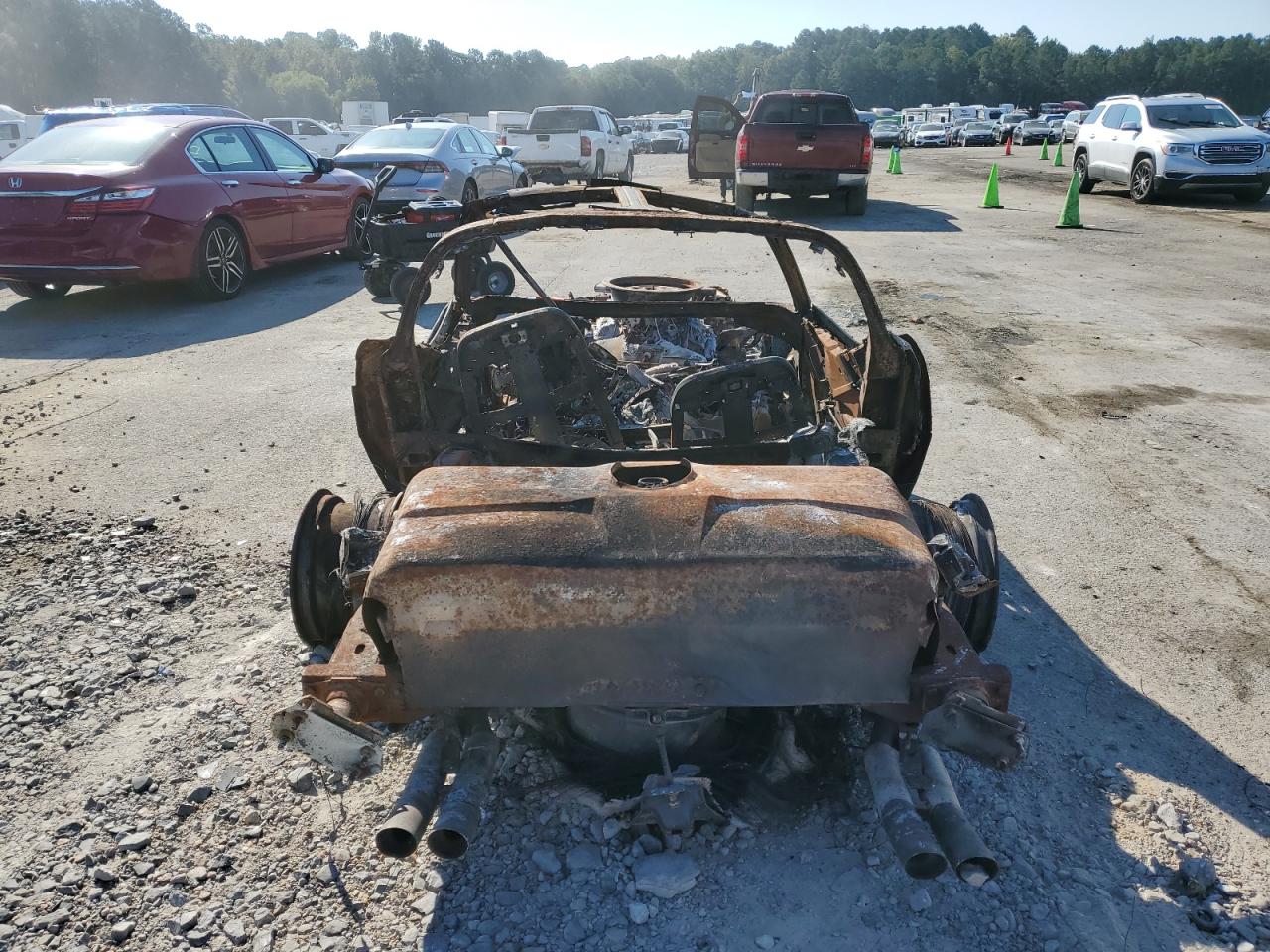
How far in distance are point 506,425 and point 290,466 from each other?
6.64 ft

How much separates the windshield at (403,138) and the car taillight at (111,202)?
16.2 ft

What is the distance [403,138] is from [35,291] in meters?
5.46

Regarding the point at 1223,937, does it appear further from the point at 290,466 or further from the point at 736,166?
the point at 736,166

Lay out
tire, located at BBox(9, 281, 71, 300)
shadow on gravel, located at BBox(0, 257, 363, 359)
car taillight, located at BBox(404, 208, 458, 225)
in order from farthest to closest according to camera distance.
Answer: car taillight, located at BBox(404, 208, 458, 225) → tire, located at BBox(9, 281, 71, 300) → shadow on gravel, located at BBox(0, 257, 363, 359)

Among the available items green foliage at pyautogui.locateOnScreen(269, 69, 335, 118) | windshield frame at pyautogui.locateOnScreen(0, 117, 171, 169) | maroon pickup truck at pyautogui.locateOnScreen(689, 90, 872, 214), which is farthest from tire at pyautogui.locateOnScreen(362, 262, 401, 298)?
green foliage at pyautogui.locateOnScreen(269, 69, 335, 118)

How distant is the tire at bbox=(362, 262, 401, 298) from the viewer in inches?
355

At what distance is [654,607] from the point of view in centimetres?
205

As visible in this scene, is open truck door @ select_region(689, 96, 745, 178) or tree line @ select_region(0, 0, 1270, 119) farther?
tree line @ select_region(0, 0, 1270, 119)

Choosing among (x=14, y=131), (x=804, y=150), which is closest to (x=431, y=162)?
(x=804, y=150)

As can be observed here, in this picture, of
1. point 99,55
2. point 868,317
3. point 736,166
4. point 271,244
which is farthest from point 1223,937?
point 99,55

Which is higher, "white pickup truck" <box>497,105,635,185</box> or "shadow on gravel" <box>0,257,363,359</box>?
"white pickup truck" <box>497,105,635,185</box>

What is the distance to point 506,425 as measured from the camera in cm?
367

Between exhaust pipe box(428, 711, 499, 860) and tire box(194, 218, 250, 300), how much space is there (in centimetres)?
775

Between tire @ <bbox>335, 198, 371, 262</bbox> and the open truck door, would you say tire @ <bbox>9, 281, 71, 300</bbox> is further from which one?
the open truck door
